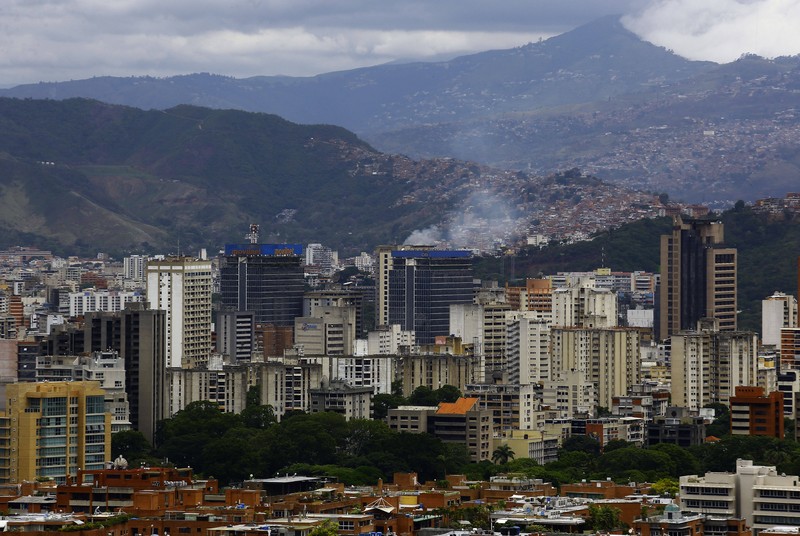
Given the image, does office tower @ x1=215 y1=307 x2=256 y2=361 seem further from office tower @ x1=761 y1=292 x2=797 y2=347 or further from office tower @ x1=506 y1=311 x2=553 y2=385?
office tower @ x1=761 y1=292 x2=797 y2=347

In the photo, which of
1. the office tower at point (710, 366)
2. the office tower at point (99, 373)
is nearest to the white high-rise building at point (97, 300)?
the office tower at point (710, 366)

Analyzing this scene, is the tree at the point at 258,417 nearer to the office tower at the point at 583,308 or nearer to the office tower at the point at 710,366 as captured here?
the office tower at the point at 710,366

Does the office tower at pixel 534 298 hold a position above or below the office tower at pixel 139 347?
above

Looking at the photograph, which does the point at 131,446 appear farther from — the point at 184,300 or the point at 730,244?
the point at 730,244

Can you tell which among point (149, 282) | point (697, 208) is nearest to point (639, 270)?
point (697, 208)

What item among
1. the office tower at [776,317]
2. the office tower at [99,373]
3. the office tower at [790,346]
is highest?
the office tower at [776,317]

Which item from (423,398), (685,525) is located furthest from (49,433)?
(423,398)
